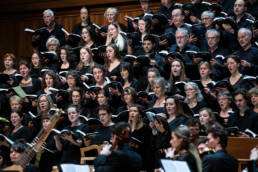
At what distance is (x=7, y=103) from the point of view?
7.73 meters

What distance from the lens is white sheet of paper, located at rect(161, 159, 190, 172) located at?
13.7 ft

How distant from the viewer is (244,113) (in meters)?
6.21

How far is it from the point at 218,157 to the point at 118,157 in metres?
0.87

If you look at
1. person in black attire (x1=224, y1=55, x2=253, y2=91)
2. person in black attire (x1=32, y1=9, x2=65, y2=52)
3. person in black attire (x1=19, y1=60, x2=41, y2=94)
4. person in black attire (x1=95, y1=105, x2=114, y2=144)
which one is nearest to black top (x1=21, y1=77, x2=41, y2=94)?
person in black attire (x1=19, y1=60, x2=41, y2=94)

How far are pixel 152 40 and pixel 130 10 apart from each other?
8.26ft

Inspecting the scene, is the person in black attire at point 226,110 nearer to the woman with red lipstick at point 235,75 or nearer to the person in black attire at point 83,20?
the woman with red lipstick at point 235,75

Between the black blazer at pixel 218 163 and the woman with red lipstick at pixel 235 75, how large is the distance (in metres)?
2.25

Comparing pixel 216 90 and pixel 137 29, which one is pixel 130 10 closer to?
pixel 137 29

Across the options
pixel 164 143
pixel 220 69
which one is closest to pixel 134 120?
pixel 164 143

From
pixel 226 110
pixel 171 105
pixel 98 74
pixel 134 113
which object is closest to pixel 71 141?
pixel 134 113

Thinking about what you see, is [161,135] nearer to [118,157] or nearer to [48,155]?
[118,157]

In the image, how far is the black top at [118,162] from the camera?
4809 millimetres

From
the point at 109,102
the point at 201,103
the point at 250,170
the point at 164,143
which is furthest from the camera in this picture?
the point at 109,102

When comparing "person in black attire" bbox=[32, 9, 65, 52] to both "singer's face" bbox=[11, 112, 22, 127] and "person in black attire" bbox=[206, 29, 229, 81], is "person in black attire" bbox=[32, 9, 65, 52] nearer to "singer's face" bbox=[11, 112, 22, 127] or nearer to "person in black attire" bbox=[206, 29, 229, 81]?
"singer's face" bbox=[11, 112, 22, 127]
